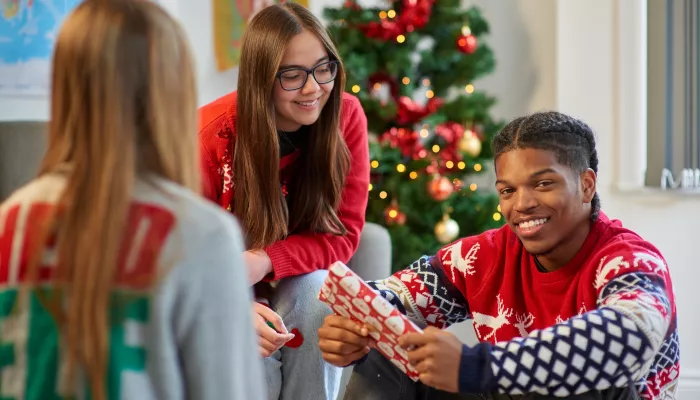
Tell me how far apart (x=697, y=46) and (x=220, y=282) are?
114 inches

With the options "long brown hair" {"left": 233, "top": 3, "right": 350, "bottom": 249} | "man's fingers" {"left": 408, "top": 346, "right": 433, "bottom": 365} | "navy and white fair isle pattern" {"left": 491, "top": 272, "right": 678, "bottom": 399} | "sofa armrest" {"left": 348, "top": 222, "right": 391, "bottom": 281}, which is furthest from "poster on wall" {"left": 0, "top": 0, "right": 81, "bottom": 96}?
"navy and white fair isle pattern" {"left": 491, "top": 272, "right": 678, "bottom": 399}

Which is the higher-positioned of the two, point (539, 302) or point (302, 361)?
point (539, 302)

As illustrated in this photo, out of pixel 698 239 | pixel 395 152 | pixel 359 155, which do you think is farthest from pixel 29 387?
pixel 698 239

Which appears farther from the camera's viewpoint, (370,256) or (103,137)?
(370,256)

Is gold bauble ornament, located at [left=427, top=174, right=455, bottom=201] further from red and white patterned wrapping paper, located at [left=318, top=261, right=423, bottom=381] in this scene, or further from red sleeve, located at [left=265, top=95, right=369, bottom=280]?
red and white patterned wrapping paper, located at [left=318, top=261, right=423, bottom=381]

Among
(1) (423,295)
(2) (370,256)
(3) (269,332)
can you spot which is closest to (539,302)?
(1) (423,295)

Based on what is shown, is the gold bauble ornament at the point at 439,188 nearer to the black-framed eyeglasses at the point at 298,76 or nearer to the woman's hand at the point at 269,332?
the black-framed eyeglasses at the point at 298,76

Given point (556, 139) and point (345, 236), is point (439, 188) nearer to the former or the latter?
point (345, 236)

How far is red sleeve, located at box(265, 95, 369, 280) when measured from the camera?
214cm

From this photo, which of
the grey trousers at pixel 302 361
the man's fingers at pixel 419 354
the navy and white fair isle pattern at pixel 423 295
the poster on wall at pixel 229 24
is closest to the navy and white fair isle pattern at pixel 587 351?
the man's fingers at pixel 419 354

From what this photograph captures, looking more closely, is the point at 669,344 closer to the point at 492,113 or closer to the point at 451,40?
the point at 451,40

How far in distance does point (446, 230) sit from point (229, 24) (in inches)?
50.4

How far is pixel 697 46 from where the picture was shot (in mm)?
3477

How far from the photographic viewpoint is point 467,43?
342 centimetres
